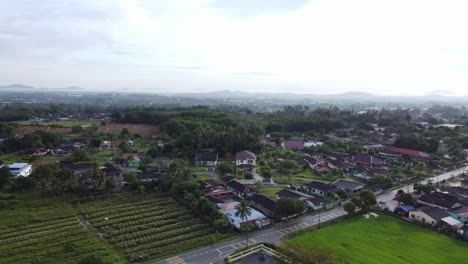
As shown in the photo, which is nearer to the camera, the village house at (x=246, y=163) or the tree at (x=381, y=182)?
the tree at (x=381, y=182)

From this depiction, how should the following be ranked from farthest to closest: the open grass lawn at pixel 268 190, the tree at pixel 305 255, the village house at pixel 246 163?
the village house at pixel 246 163
the open grass lawn at pixel 268 190
the tree at pixel 305 255

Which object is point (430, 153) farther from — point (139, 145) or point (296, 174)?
point (139, 145)

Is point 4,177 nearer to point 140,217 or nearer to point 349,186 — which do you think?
point 140,217

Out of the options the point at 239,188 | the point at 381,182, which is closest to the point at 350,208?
the point at 381,182

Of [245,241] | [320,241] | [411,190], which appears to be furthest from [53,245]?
[411,190]

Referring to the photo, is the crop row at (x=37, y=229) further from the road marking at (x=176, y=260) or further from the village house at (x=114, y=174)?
the road marking at (x=176, y=260)

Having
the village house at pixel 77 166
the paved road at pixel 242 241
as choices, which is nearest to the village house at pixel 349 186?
the paved road at pixel 242 241
